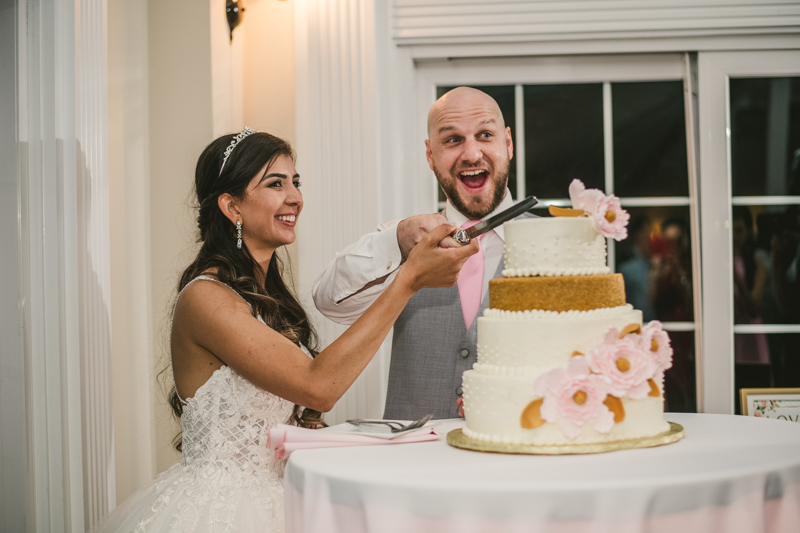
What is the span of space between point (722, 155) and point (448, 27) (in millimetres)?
1338

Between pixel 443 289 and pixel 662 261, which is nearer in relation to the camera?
pixel 443 289

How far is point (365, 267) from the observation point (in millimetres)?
1962

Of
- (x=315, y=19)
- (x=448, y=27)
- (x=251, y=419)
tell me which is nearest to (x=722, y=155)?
(x=448, y=27)

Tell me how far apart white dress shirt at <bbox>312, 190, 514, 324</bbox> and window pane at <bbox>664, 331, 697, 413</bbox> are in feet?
3.97

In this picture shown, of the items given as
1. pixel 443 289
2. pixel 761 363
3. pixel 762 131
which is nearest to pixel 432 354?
pixel 443 289

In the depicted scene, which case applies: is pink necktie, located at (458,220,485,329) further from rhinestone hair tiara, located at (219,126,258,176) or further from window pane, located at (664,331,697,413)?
window pane, located at (664,331,697,413)

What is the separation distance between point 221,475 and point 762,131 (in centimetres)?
269

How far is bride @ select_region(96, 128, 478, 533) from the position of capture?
1.48 meters

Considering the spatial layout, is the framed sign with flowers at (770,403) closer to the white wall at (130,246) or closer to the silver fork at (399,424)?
the silver fork at (399,424)

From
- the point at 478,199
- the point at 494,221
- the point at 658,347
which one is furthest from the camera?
the point at 478,199

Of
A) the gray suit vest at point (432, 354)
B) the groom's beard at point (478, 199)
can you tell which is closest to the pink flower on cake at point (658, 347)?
the gray suit vest at point (432, 354)

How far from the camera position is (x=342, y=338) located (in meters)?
1.47

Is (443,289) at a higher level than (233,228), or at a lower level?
lower

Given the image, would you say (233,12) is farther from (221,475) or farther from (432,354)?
(221,475)
